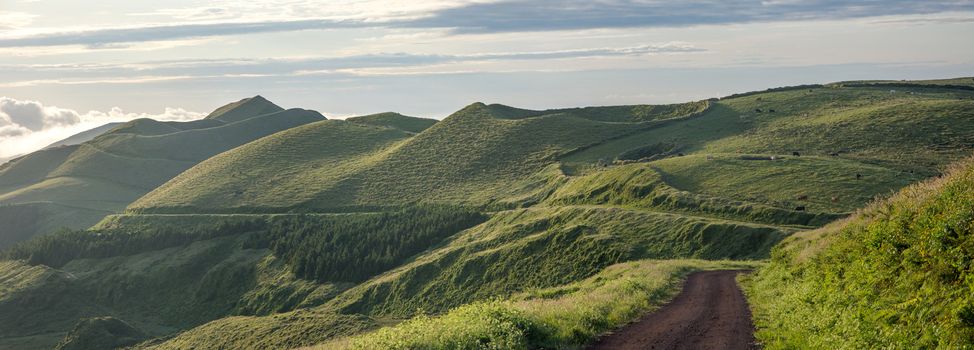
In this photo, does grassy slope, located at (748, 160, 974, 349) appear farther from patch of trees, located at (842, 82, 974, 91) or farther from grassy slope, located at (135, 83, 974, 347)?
patch of trees, located at (842, 82, 974, 91)

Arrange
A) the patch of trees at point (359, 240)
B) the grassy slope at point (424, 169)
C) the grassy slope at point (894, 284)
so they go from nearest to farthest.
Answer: the grassy slope at point (894, 284) → the patch of trees at point (359, 240) → the grassy slope at point (424, 169)

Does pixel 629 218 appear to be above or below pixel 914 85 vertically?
→ below

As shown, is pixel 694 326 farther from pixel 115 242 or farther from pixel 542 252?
pixel 115 242

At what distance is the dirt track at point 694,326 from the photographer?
70.9 feet

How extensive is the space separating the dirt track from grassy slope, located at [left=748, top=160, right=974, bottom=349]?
2.74ft

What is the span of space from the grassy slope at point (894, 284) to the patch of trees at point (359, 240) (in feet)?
226

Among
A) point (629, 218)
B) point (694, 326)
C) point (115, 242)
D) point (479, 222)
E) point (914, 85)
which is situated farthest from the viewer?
point (914, 85)

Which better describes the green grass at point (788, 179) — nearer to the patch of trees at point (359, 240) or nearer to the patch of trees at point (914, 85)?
the patch of trees at point (359, 240)

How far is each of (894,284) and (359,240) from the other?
8721cm

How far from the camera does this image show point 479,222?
99000 mm

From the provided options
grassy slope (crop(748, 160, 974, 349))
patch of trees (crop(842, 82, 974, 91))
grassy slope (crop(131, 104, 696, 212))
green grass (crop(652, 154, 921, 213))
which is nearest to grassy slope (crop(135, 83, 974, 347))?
green grass (crop(652, 154, 921, 213))

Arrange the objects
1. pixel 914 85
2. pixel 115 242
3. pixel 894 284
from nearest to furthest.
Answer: pixel 894 284 < pixel 115 242 < pixel 914 85

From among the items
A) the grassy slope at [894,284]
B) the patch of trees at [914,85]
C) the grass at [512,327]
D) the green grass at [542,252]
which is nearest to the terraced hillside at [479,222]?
the grass at [512,327]

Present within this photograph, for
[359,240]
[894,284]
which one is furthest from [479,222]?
[894,284]
